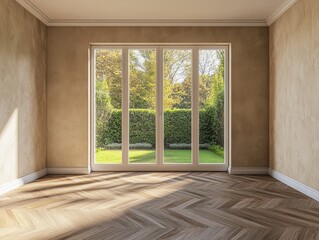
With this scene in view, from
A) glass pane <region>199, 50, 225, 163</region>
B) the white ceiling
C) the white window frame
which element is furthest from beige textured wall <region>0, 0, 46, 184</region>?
glass pane <region>199, 50, 225, 163</region>

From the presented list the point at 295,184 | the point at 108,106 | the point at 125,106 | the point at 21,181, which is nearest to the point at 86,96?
the point at 108,106

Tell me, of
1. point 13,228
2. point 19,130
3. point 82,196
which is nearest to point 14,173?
point 19,130

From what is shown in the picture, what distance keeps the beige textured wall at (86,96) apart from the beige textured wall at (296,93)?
21 cm

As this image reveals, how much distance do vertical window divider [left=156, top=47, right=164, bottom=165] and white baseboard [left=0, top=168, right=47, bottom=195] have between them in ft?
6.91

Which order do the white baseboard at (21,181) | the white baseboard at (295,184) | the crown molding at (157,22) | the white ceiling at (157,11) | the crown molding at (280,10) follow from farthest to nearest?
the crown molding at (157,22) → the white ceiling at (157,11) → the crown molding at (280,10) → the white baseboard at (21,181) → the white baseboard at (295,184)

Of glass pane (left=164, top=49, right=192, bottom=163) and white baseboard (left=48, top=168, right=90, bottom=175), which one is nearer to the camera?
white baseboard (left=48, top=168, right=90, bottom=175)

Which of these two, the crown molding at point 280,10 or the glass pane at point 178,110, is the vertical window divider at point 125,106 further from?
the crown molding at point 280,10

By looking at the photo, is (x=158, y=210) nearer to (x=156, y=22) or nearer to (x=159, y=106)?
(x=159, y=106)

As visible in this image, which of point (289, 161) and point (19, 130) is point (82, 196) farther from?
point (289, 161)

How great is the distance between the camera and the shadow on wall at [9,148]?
13.5 ft

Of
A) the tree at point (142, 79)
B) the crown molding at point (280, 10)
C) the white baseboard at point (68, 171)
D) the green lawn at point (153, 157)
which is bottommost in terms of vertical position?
the white baseboard at point (68, 171)

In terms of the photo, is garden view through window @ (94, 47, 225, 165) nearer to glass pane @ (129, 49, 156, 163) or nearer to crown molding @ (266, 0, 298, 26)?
glass pane @ (129, 49, 156, 163)

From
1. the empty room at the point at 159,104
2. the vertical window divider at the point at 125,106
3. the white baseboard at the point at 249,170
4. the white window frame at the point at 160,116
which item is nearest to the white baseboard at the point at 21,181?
the empty room at the point at 159,104

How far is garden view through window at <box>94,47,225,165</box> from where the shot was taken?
226 inches
